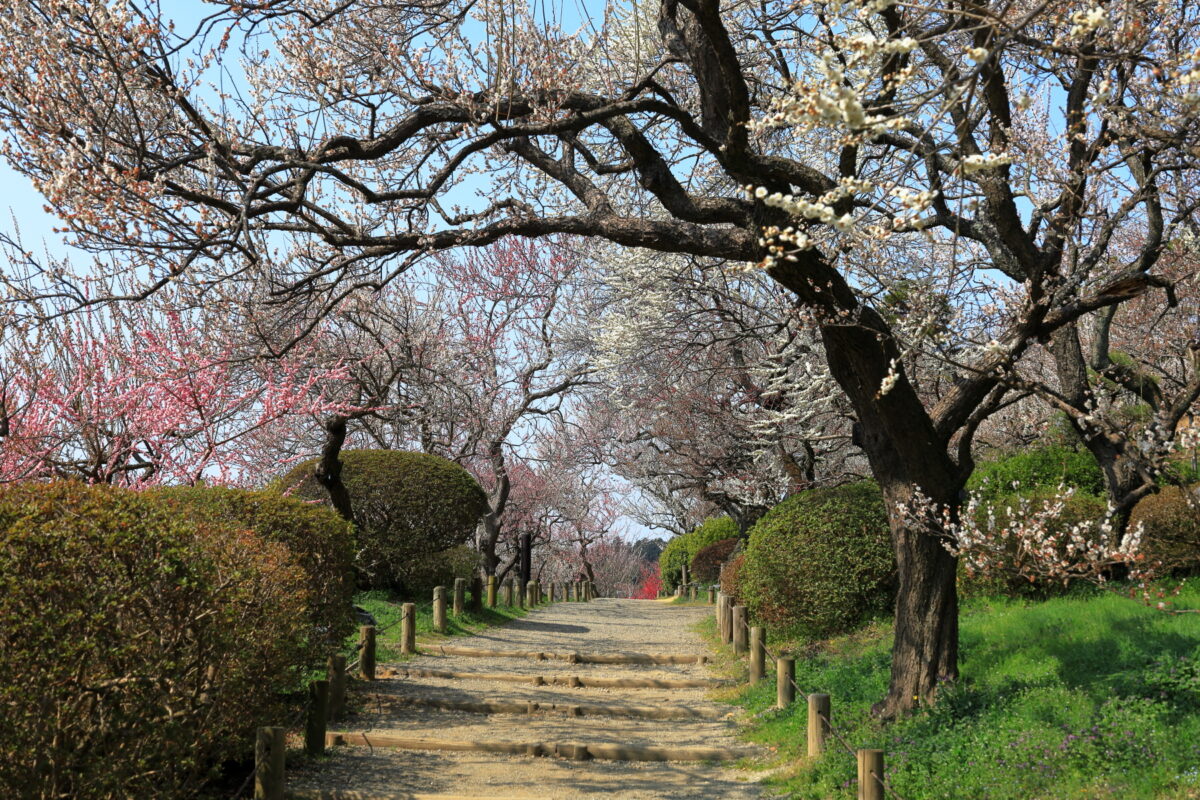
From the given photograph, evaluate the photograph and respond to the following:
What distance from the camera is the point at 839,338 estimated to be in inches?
278

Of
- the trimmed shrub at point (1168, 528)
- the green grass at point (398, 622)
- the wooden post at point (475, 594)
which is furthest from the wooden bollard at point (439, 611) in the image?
the trimmed shrub at point (1168, 528)

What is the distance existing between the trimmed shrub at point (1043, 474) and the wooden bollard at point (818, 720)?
23.6 feet

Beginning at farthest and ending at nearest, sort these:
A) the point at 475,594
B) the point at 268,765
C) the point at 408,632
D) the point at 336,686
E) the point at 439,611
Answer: the point at 475,594
the point at 439,611
the point at 408,632
the point at 336,686
the point at 268,765

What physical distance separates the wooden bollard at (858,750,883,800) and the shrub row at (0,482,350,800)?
368 centimetres

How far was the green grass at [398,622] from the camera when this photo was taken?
1089 centimetres

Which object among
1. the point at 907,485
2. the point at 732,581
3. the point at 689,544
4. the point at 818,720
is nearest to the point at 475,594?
the point at 732,581

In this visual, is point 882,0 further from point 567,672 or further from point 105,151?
point 567,672

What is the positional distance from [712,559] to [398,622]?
1377 centimetres

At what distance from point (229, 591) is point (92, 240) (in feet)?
8.31

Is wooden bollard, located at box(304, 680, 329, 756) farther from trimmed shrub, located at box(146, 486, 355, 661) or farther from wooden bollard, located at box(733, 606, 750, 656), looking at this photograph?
wooden bollard, located at box(733, 606, 750, 656)

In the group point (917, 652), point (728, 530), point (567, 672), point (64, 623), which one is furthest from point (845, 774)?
point (728, 530)

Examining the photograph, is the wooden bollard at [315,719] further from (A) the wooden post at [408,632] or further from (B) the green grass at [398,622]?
(A) the wooden post at [408,632]

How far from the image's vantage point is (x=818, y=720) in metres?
6.52

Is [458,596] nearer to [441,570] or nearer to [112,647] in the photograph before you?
[441,570]
